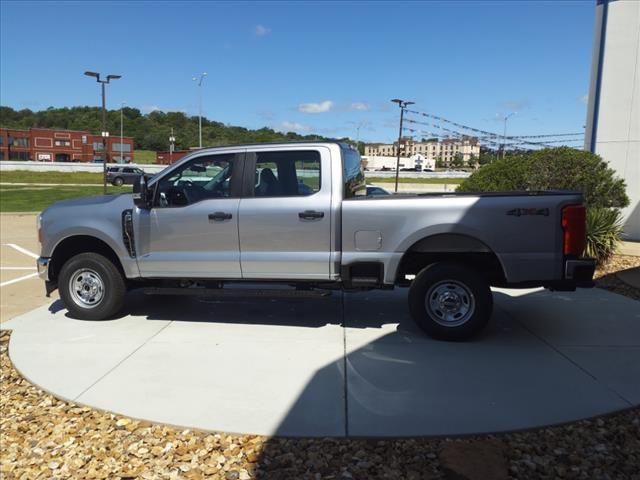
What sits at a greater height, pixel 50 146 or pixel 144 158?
pixel 50 146

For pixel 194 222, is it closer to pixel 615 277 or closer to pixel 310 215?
pixel 310 215

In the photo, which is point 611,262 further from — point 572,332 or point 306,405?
point 306,405

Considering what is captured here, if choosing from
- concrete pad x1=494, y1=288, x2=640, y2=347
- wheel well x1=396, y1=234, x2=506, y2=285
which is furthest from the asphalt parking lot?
concrete pad x1=494, y1=288, x2=640, y2=347

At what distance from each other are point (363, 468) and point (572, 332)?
11.8 ft

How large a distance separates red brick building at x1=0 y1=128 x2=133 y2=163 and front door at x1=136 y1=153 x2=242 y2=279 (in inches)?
3746

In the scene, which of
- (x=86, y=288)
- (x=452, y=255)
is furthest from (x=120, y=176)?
(x=452, y=255)

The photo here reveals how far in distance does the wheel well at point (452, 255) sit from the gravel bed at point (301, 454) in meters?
1.91

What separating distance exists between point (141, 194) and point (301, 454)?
3533mm

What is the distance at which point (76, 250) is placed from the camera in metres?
6.30

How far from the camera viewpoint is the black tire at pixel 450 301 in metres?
5.27

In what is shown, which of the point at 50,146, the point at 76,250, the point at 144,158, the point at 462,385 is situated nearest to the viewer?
the point at 462,385

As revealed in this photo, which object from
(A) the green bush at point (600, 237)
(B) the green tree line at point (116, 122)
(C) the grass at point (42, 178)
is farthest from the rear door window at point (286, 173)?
(B) the green tree line at point (116, 122)

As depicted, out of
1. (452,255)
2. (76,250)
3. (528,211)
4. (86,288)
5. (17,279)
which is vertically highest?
(528,211)

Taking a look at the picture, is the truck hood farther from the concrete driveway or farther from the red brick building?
the red brick building
